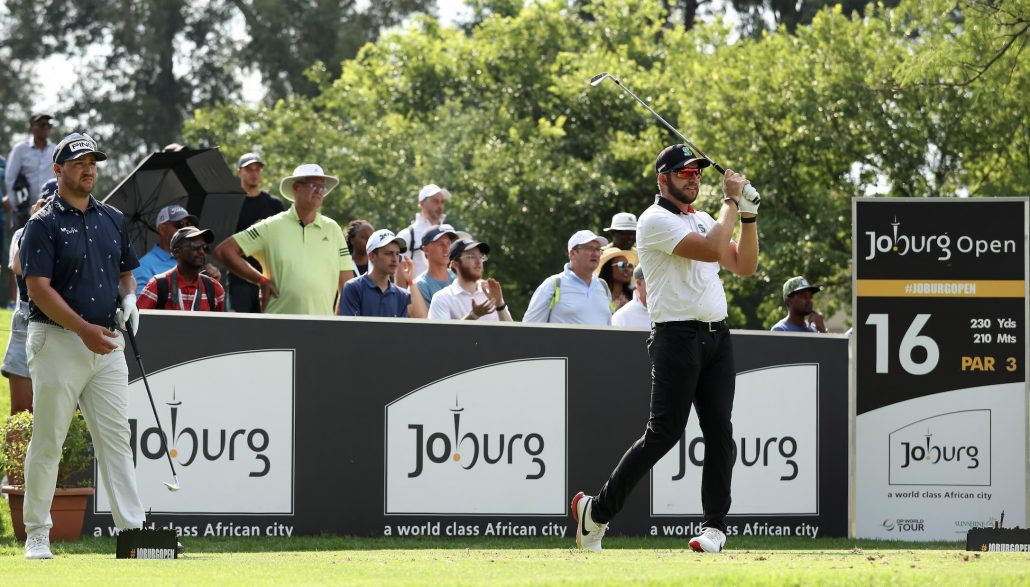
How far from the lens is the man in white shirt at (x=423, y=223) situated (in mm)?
14125

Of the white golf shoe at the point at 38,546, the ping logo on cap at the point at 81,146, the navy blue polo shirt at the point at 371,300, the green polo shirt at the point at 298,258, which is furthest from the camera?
the green polo shirt at the point at 298,258

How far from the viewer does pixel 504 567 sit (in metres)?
7.38

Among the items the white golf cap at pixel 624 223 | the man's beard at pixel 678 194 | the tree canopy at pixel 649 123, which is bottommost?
the man's beard at pixel 678 194

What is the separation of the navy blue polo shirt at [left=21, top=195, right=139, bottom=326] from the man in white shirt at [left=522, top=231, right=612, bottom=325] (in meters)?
3.94

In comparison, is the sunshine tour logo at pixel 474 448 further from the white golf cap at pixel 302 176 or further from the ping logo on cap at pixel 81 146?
the ping logo on cap at pixel 81 146

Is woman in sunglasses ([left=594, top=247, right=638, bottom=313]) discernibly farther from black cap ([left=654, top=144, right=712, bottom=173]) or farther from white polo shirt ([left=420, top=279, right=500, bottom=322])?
black cap ([left=654, top=144, right=712, bottom=173])

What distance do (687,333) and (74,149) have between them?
3202mm

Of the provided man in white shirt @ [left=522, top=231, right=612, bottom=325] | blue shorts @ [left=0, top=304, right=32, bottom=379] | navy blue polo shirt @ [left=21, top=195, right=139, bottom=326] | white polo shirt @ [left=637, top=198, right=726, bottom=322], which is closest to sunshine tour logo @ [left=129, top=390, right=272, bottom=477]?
blue shorts @ [left=0, top=304, right=32, bottom=379]

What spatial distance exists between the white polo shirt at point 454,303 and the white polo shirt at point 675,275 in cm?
332

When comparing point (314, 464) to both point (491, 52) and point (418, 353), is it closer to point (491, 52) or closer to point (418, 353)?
point (418, 353)

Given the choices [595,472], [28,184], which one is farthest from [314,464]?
[28,184]

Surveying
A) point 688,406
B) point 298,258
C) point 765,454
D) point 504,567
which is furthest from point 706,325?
point 298,258

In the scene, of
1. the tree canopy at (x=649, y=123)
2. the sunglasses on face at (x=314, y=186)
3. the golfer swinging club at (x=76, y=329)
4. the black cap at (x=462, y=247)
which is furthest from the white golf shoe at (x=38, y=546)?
the tree canopy at (x=649, y=123)

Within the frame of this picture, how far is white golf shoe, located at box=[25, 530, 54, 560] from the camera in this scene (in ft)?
27.3
